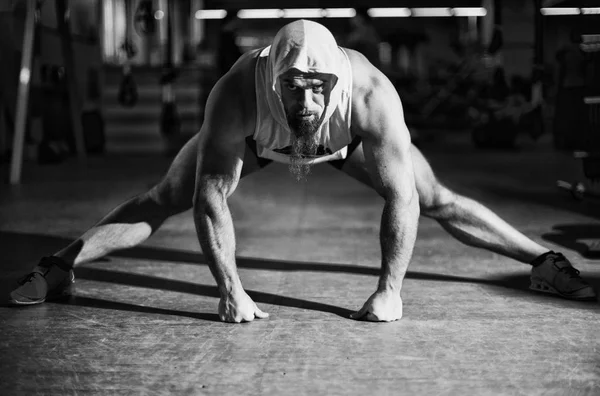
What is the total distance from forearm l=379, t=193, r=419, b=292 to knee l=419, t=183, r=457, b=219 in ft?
1.20

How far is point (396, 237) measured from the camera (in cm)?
233

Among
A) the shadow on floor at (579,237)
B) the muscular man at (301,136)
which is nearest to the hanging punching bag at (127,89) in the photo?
the shadow on floor at (579,237)

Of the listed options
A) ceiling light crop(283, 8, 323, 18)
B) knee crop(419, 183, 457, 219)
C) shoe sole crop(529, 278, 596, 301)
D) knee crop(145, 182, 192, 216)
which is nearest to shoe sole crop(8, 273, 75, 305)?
knee crop(145, 182, 192, 216)

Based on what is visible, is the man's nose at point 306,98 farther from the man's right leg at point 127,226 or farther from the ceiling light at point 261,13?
the ceiling light at point 261,13

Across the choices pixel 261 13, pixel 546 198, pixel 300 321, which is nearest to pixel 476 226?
pixel 300 321

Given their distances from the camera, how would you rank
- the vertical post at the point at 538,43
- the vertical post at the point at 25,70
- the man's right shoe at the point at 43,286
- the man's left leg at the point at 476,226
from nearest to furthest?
the man's right shoe at the point at 43,286 < the man's left leg at the point at 476,226 < the vertical post at the point at 538,43 < the vertical post at the point at 25,70

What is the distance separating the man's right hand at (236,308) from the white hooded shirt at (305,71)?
1.53 ft

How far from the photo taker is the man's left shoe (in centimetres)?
258

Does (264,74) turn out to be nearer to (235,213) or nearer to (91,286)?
(91,286)

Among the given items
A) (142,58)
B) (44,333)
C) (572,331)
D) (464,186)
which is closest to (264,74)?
(44,333)

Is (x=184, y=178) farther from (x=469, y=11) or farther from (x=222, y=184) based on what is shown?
(x=469, y=11)

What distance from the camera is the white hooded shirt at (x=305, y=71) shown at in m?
2.11

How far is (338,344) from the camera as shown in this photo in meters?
2.09

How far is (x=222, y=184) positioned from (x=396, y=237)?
1.79 feet
